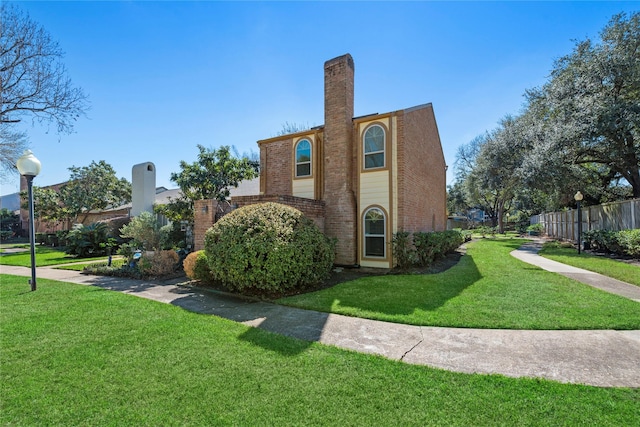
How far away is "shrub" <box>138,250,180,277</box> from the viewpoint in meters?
9.54

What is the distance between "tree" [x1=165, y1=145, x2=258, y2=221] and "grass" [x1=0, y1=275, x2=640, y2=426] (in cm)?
997

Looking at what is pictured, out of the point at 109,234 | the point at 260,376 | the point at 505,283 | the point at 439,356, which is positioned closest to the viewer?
the point at 260,376

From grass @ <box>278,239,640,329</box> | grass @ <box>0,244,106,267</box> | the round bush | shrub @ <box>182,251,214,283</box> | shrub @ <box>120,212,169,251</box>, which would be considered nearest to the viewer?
grass @ <box>278,239,640,329</box>

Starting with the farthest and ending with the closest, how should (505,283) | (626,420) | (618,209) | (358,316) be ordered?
(618,209) < (505,283) < (358,316) < (626,420)

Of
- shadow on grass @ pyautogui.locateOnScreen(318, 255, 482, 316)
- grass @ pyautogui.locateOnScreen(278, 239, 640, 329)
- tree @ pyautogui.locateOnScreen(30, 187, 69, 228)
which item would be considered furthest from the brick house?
tree @ pyautogui.locateOnScreen(30, 187, 69, 228)

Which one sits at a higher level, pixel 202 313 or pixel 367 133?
pixel 367 133

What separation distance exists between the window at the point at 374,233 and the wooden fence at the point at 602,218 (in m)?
12.1

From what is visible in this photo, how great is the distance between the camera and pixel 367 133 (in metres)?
10.9

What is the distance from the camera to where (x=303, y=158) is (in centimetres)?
1216

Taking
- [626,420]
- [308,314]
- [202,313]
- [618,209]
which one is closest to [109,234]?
[202,313]

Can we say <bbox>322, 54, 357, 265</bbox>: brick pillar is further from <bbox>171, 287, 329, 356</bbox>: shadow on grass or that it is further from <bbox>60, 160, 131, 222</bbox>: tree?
<bbox>60, 160, 131, 222</bbox>: tree

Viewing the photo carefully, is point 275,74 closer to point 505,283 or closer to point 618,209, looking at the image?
point 505,283

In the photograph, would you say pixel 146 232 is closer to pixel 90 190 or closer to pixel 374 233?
pixel 374 233

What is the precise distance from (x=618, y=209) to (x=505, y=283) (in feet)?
39.5
